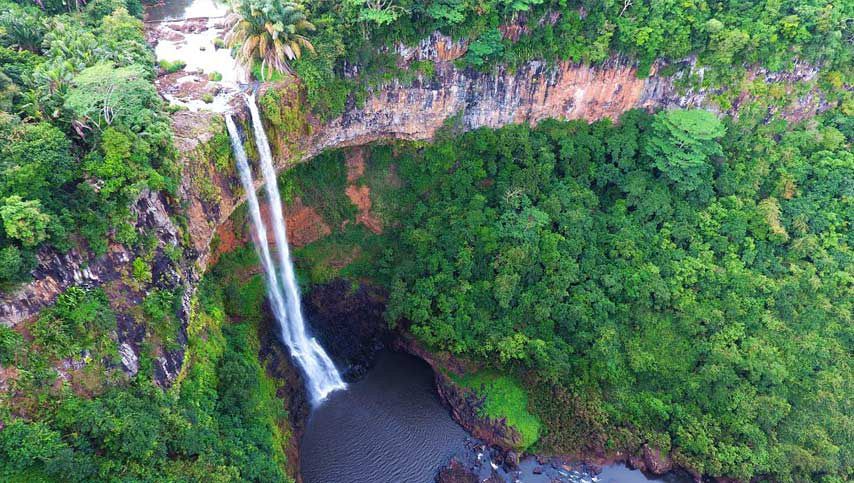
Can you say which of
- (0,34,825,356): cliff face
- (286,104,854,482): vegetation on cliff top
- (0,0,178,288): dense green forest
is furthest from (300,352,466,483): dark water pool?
(0,0,178,288): dense green forest

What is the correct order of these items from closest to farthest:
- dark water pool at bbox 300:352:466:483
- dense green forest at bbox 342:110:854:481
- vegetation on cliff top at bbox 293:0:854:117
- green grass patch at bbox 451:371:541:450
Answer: dark water pool at bbox 300:352:466:483 → vegetation on cliff top at bbox 293:0:854:117 → dense green forest at bbox 342:110:854:481 → green grass patch at bbox 451:371:541:450

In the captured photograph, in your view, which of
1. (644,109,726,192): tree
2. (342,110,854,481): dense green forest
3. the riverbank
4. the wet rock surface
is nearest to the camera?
the riverbank

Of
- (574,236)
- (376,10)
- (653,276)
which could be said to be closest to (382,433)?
(574,236)

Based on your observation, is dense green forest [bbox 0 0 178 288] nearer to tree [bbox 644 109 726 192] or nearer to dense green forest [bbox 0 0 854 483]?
dense green forest [bbox 0 0 854 483]

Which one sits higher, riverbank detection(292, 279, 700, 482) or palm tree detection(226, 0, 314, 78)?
palm tree detection(226, 0, 314, 78)

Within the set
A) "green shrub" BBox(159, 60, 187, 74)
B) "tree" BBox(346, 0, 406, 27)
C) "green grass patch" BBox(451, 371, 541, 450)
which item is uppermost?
"tree" BBox(346, 0, 406, 27)

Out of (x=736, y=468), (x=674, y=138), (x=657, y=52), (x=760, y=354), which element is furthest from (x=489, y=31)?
(x=736, y=468)

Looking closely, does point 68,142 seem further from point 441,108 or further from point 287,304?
point 441,108
